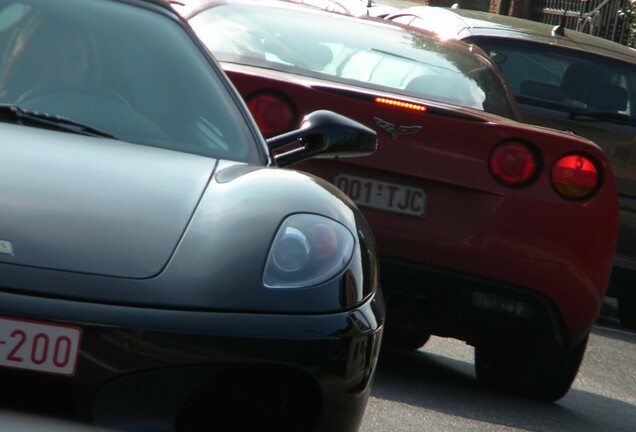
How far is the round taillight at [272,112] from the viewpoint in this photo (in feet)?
17.9

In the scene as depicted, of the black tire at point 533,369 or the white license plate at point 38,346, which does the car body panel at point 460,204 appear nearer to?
the black tire at point 533,369

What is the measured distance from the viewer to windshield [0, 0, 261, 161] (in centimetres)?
415

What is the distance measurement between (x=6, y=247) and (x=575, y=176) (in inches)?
115

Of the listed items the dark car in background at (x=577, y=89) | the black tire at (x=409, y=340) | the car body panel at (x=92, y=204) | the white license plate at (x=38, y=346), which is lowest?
the black tire at (x=409, y=340)

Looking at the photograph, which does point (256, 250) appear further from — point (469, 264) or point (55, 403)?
point (469, 264)

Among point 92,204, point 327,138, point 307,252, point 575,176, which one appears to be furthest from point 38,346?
point 575,176

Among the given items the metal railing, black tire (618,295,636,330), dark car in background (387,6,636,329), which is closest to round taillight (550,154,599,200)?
dark car in background (387,6,636,329)

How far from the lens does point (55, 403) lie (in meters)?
2.93

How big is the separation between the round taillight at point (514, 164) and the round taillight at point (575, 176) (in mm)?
84

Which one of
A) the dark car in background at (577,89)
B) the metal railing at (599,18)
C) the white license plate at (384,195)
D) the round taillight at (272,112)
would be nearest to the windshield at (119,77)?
the round taillight at (272,112)

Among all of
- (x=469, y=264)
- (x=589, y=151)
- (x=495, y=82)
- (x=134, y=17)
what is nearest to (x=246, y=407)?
(x=134, y=17)

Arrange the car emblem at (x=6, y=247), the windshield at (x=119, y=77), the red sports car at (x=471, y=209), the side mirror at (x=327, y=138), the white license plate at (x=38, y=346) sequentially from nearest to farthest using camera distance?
the white license plate at (x=38, y=346) → the car emblem at (x=6, y=247) → the windshield at (x=119, y=77) → the side mirror at (x=327, y=138) → the red sports car at (x=471, y=209)

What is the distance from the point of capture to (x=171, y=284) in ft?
10.3

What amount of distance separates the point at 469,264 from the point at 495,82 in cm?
137
